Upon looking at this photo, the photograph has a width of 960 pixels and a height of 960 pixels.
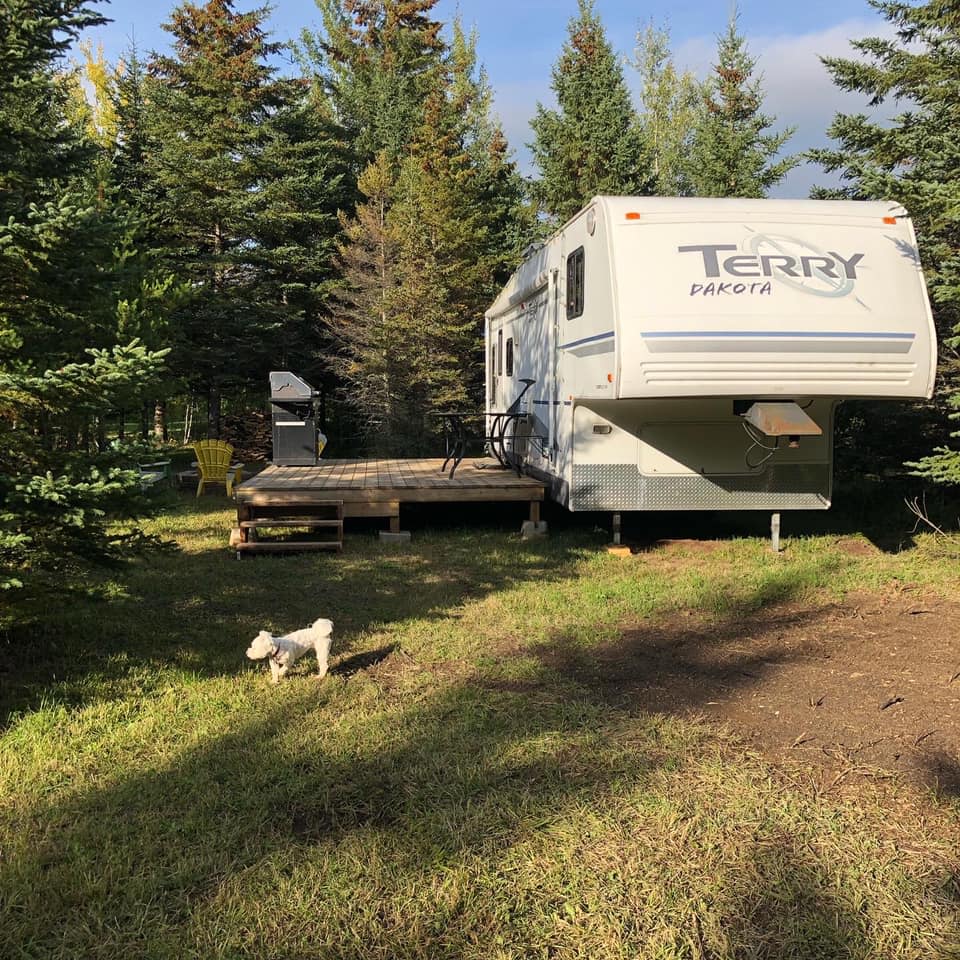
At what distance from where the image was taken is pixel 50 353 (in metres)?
3.99

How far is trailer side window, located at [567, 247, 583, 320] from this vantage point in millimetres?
7238

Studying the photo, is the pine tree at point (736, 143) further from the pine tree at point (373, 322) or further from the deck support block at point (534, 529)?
the deck support block at point (534, 529)

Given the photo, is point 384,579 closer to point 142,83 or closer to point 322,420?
point 322,420

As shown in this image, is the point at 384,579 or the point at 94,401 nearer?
the point at 94,401

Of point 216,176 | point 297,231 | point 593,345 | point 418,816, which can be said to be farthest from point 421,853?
point 297,231

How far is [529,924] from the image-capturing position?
2391mm

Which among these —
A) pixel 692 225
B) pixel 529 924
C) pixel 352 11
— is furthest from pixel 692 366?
pixel 352 11

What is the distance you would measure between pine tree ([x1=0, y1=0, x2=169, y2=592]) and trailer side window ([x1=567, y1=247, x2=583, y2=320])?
410 cm

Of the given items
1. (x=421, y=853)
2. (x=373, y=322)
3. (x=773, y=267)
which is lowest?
(x=421, y=853)

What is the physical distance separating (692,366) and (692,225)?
1211 millimetres

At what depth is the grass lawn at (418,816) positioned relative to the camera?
7.75 feet

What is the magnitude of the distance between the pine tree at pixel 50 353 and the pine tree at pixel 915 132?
639cm

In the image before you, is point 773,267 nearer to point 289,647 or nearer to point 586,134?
point 289,647

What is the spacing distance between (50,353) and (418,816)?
2.86m
